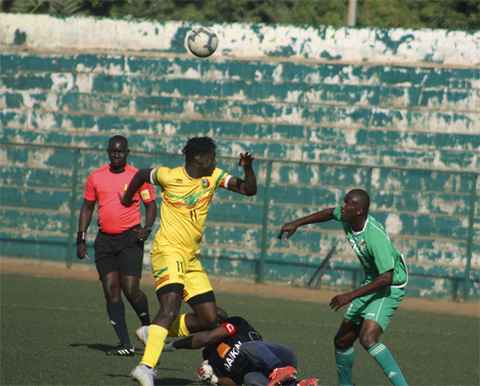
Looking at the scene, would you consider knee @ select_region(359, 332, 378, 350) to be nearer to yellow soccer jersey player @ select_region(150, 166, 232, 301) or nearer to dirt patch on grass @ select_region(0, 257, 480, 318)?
yellow soccer jersey player @ select_region(150, 166, 232, 301)

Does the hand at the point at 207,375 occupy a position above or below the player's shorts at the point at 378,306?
below

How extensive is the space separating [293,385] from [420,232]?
11.2m

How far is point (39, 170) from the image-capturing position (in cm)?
2183

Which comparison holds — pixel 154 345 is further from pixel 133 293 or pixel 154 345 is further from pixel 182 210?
pixel 133 293

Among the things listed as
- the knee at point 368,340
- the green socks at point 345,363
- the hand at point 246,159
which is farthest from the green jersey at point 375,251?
the hand at point 246,159

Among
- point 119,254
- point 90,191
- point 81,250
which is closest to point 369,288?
point 119,254

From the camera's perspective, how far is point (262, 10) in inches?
956

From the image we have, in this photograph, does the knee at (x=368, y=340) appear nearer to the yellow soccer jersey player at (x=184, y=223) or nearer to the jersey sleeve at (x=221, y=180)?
the yellow soccer jersey player at (x=184, y=223)

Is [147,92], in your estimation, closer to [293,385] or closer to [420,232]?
[420,232]

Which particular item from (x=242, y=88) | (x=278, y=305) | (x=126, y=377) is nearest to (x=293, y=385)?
(x=126, y=377)

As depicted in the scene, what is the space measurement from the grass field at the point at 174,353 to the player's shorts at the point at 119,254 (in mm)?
809

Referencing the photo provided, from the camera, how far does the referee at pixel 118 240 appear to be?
11898mm

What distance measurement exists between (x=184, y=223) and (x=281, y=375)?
5.39ft

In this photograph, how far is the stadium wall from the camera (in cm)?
1984
